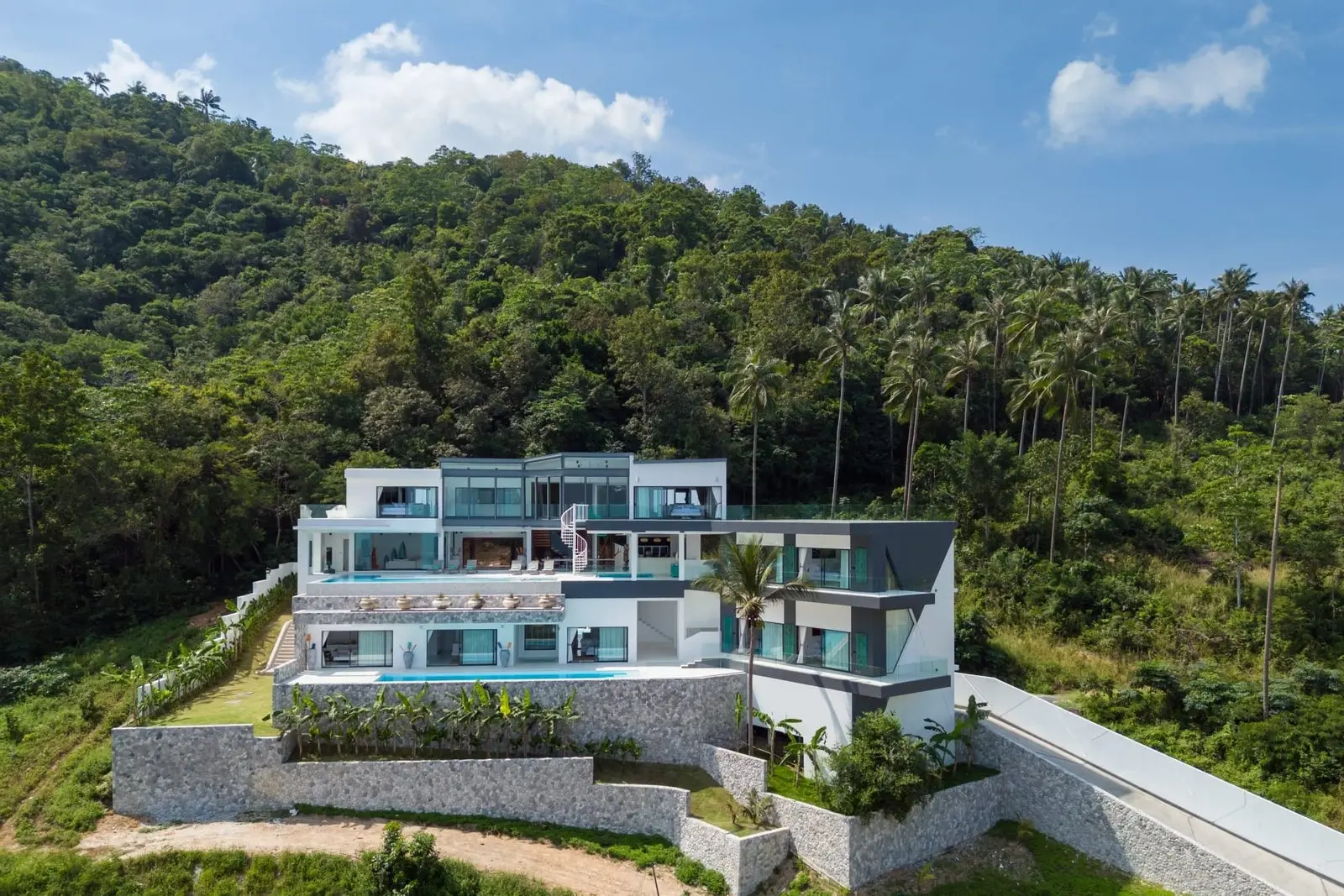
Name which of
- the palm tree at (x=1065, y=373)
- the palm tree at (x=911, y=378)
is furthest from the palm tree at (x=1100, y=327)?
the palm tree at (x=911, y=378)

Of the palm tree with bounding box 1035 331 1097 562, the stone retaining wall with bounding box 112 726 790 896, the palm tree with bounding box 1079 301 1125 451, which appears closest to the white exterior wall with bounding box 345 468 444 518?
the stone retaining wall with bounding box 112 726 790 896

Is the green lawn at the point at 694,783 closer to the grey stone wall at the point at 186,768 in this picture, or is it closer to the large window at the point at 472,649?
the large window at the point at 472,649

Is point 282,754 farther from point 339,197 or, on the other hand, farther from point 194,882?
point 339,197

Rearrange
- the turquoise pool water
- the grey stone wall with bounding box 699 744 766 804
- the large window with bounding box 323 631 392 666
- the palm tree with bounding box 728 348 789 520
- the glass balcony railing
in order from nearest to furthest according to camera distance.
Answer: the grey stone wall with bounding box 699 744 766 804
the glass balcony railing
the turquoise pool water
the large window with bounding box 323 631 392 666
the palm tree with bounding box 728 348 789 520

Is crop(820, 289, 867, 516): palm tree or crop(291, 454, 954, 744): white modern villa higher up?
crop(820, 289, 867, 516): palm tree

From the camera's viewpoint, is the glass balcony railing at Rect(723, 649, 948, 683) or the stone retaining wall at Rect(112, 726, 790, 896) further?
the glass balcony railing at Rect(723, 649, 948, 683)

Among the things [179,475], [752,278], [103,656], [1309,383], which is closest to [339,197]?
[752,278]

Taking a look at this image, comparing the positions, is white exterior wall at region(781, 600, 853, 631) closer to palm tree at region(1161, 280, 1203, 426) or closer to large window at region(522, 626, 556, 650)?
large window at region(522, 626, 556, 650)
